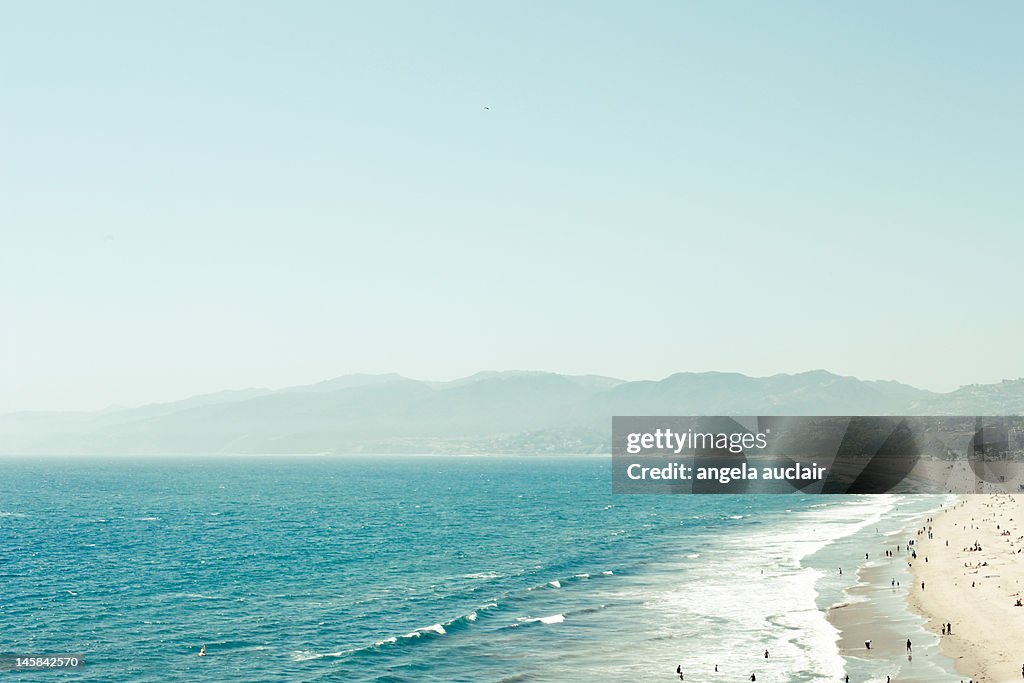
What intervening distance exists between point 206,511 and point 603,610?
12340cm

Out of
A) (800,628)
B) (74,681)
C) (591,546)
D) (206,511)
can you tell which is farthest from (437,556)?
(206,511)

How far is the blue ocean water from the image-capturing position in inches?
2373

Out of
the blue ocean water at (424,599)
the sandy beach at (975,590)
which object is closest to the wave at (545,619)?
the blue ocean water at (424,599)

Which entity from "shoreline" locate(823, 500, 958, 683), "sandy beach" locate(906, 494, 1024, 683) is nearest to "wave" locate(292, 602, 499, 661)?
"shoreline" locate(823, 500, 958, 683)

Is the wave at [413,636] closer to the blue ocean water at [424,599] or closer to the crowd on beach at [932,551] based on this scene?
the blue ocean water at [424,599]

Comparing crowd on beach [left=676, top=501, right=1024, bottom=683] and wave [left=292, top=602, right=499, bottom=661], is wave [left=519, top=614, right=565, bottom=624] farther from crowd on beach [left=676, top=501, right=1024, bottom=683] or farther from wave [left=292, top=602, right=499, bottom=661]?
crowd on beach [left=676, top=501, right=1024, bottom=683]

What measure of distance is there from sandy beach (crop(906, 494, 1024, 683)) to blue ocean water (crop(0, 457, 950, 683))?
846 cm

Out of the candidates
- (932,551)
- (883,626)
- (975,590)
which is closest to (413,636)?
(883,626)

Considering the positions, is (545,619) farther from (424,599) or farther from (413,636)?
(424,599)

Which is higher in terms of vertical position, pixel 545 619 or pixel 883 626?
pixel 883 626

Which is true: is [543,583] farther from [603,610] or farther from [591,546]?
[591,546]

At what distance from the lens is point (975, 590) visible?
80.3 metres

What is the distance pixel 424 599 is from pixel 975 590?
50.4 metres

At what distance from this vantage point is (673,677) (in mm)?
57188
